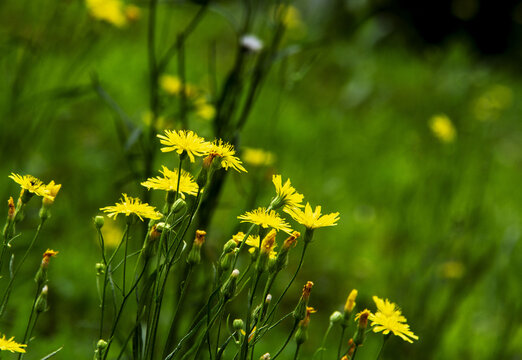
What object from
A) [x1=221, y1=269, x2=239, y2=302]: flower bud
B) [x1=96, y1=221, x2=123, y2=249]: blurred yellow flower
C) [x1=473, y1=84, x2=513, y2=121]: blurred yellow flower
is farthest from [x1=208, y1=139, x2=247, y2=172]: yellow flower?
[x1=473, y1=84, x2=513, y2=121]: blurred yellow flower

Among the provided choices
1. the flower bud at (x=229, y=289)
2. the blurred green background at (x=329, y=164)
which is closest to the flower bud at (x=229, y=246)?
the flower bud at (x=229, y=289)

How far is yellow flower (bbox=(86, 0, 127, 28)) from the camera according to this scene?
200 cm

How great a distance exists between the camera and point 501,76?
517 cm

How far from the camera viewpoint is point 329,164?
2.94 meters

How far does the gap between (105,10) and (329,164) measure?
1.31 meters

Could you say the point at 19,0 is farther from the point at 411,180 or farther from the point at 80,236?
the point at 411,180

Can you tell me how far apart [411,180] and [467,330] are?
100cm

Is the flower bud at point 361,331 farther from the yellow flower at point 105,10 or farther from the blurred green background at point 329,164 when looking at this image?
the yellow flower at point 105,10

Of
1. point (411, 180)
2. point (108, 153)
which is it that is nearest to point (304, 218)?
point (108, 153)

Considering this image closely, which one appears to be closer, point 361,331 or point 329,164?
point 361,331

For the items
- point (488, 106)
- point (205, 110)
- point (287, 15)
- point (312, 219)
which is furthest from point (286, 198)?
point (488, 106)

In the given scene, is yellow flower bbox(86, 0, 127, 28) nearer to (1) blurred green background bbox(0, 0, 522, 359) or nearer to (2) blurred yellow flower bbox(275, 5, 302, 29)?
(1) blurred green background bbox(0, 0, 522, 359)

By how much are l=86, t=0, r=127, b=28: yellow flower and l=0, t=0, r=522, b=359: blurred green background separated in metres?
0.08

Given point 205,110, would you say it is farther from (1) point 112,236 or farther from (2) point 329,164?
(2) point 329,164
